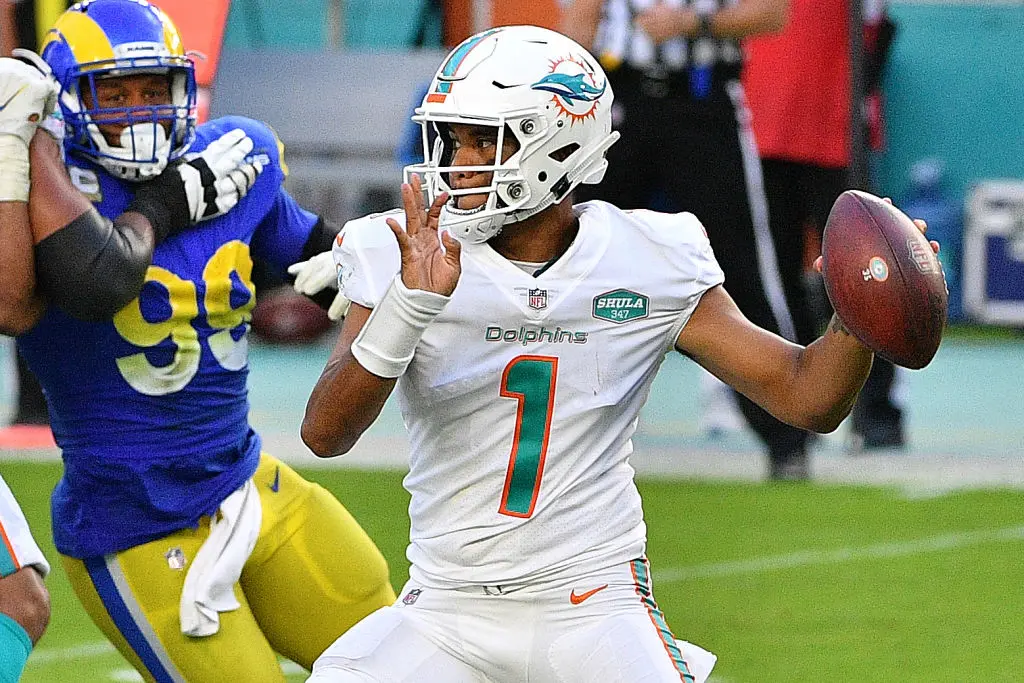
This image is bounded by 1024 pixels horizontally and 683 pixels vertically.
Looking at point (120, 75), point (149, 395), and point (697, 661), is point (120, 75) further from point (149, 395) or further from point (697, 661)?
point (697, 661)

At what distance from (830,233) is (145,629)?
5.24ft

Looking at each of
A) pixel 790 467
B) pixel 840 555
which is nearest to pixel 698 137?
pixel 790 467

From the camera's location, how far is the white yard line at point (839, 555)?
20.0ft

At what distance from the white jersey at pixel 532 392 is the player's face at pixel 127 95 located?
715mm

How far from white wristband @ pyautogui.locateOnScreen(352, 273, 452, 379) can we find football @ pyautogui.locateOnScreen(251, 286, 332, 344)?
28.3 feet

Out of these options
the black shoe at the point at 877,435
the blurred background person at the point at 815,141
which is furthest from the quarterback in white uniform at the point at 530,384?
the black shoe at the point at 877,435

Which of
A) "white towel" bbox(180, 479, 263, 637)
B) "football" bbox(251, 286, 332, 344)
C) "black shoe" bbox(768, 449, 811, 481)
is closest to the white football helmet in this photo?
"white towel" bbox(180, 479, 263, 637)

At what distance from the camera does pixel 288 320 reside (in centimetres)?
1159

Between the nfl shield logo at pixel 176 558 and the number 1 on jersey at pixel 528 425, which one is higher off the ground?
the number 1 on jersey at pixel 528 425

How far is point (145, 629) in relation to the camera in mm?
3664

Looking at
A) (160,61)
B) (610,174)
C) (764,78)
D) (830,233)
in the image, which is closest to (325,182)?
(764,78)

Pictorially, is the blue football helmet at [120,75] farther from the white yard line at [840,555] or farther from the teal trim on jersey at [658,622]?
the white yard line at [840,555]

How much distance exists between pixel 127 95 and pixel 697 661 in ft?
5.50

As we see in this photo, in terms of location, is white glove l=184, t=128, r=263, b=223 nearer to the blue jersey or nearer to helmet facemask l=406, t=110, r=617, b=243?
the blue jersey
